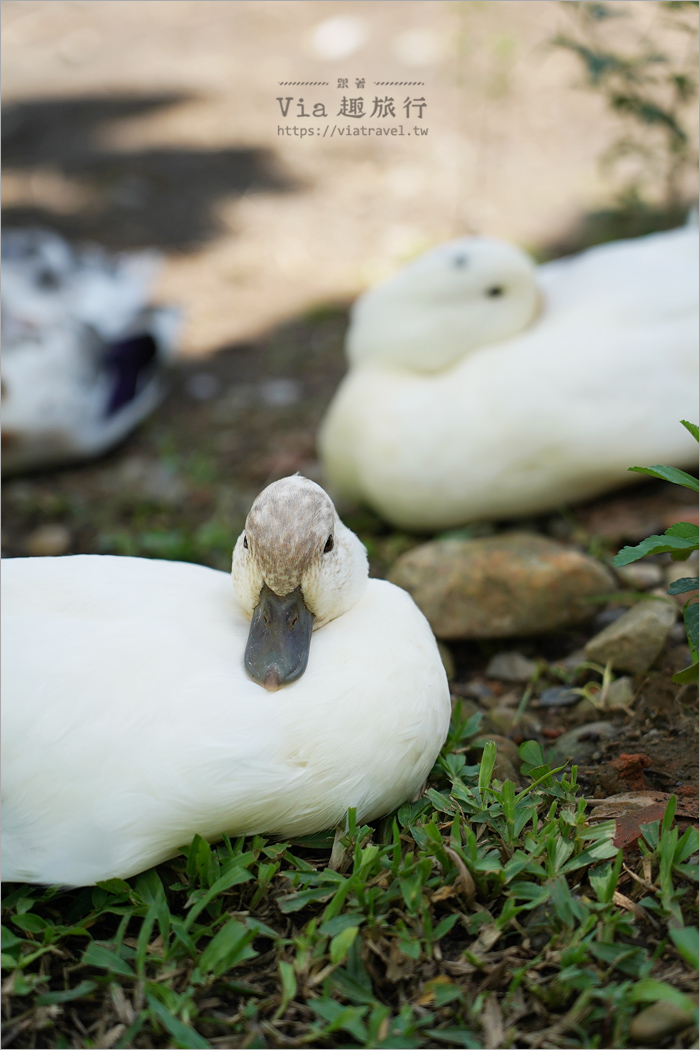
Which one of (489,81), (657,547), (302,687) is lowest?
(302,687)

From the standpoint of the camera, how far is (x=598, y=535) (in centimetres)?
285

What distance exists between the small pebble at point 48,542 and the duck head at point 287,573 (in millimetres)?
1547

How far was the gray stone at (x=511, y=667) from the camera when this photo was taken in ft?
8.00

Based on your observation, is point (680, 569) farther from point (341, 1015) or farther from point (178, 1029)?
point (178, 1029)

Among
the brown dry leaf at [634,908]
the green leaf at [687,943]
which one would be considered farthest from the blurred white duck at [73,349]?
the green leaf at [687,943]

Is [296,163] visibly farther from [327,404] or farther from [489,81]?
[327,404]

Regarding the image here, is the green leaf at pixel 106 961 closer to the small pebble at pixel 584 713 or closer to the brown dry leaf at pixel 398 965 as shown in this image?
the brown dry leaf at pixel 398 965

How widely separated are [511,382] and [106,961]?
6.55ft

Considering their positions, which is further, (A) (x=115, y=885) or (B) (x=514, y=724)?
(B) (x=514, y=724)

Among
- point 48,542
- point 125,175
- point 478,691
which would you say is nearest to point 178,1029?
point 478,691

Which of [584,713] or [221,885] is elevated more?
[221,885]

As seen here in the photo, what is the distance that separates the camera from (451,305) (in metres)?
3.19

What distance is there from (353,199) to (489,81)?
123 cm

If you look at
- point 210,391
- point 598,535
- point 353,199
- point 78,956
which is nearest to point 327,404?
point 210,391
